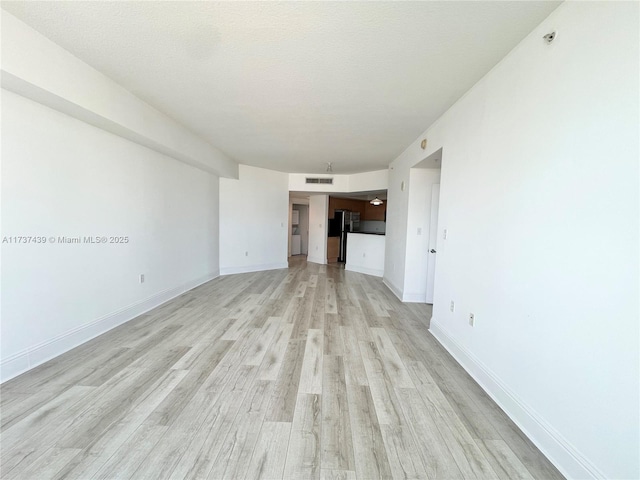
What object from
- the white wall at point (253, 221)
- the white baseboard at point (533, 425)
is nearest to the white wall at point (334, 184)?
the white wall at point (253, 221)

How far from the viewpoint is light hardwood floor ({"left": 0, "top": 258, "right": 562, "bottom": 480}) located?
135 cm

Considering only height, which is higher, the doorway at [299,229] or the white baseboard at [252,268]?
the doorway at [299,229]

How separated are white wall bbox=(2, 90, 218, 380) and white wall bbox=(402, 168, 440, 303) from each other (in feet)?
→ 12.2

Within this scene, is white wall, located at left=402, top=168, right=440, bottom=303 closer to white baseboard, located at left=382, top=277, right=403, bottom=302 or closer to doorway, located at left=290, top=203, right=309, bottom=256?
white baseboard, located at left=382, top=277, right=403, bottom=302

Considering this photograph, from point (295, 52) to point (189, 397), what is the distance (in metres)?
2.60

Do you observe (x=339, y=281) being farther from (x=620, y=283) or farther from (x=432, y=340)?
(x=620, y=283)

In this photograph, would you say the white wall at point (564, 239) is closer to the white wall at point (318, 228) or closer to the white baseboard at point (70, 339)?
the white baseboard at point (70, 339)

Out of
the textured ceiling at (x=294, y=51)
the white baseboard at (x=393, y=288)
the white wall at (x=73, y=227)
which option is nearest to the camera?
the textured ceiling at (x=294, y=51)

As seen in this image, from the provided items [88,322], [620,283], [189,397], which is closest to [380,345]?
[189,397]

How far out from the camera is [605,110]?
3.94 ft

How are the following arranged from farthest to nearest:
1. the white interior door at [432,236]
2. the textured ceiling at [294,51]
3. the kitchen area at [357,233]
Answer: the kitchen area at [357,233] < the white interior door at [432,236] < the textured ceiling at [294,51]

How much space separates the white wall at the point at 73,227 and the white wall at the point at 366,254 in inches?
171

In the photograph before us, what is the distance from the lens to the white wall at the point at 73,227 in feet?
6.54

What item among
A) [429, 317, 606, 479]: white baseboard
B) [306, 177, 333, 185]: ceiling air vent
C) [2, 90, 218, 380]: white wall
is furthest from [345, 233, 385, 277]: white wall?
[2, 90, 218, 380]: white wall
